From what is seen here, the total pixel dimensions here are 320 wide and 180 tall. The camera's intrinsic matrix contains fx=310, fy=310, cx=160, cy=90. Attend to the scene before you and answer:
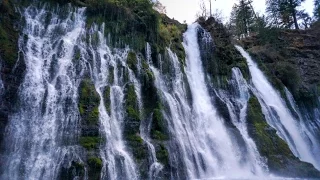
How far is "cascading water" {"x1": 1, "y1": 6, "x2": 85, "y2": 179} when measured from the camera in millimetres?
15195

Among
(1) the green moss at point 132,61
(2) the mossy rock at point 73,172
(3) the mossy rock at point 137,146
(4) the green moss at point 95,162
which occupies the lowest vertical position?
(2) the mossy rock at point 73,172

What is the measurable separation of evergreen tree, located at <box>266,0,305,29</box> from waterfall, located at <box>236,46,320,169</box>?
74.6 ft

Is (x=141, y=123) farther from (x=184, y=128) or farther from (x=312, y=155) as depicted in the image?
(x=312, y=155)

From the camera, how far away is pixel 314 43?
39438mm

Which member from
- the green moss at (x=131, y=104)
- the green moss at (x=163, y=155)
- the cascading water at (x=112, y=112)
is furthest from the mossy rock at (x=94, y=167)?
the green moss at (x=131, y=104)

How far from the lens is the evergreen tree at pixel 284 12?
157 ft

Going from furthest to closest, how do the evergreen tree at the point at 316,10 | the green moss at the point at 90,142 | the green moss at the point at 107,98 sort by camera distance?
the evergreen tree at the point at 316,10 → the green moss at the point at 107,98 → the green moss at the point at 90,142

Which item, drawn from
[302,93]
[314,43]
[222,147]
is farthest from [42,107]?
[314,43]

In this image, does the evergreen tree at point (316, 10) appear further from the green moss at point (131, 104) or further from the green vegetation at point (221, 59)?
the green moss at point (131, 104)

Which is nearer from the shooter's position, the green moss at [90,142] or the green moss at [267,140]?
the green moss at [90,142]

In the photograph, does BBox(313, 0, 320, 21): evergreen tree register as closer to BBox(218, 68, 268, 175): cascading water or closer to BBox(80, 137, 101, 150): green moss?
BBox(218, 68, 268, 175): cascading water

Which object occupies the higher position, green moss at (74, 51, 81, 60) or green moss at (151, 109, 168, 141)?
green moss at (74, 51, 81, 60)

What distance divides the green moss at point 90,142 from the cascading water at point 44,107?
476mm

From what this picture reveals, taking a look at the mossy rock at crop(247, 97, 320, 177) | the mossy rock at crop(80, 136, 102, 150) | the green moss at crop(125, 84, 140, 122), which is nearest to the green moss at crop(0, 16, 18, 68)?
the mossy rock at crop(80, 136, 102, 150)
